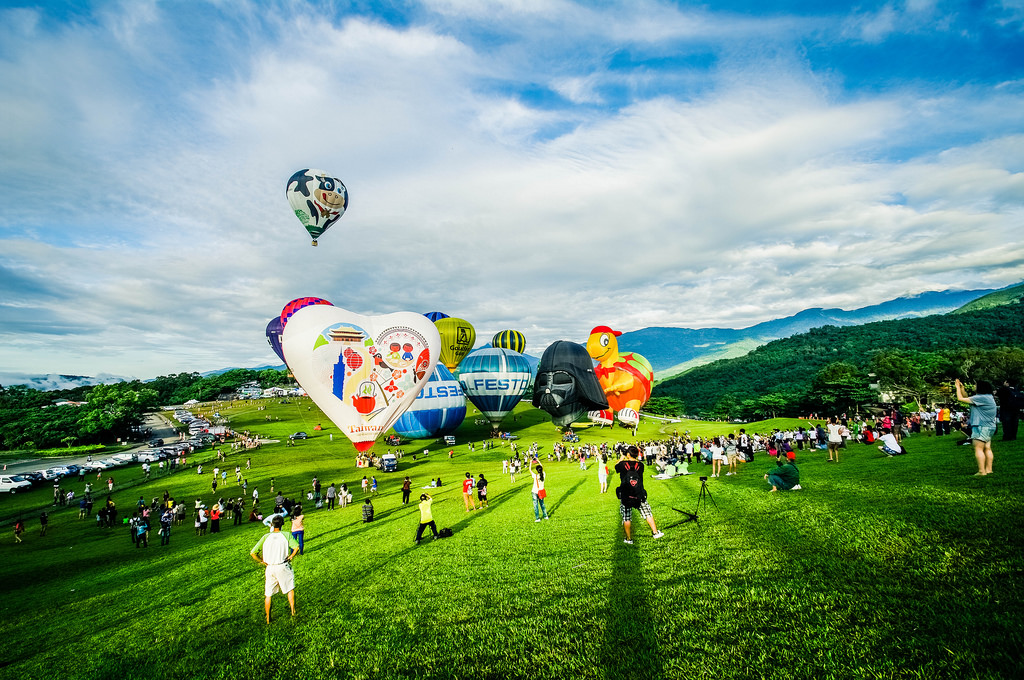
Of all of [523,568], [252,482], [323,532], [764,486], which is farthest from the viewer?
[252,482]

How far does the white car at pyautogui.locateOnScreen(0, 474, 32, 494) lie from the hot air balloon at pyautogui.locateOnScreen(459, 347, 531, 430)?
34541 mm

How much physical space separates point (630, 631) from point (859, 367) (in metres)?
126

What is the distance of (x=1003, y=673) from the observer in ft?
11.6

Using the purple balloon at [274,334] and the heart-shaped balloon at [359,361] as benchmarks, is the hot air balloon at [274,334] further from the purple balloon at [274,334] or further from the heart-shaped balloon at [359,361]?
the heart-shaped balloon at [359,361]

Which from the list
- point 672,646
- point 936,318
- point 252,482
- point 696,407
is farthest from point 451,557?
point 936,318

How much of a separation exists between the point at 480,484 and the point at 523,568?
759cm

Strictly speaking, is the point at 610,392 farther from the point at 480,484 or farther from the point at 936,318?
the point at 936,318

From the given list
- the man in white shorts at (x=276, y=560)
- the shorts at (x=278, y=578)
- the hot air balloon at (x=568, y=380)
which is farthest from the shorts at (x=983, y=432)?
the hot air balloon at (x=568, y=380)

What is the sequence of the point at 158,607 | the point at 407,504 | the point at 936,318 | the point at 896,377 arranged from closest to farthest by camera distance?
the point at 158,607 < the point at 407,504 < the point at 896,377 < the point at 936,318

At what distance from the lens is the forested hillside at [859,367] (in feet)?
199

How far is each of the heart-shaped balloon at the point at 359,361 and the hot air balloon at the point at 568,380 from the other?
49.6 feet

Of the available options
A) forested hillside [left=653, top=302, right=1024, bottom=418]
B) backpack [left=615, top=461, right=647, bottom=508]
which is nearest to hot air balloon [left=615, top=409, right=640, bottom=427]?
backpack [left=615, top=461, right=647, bottom=508]

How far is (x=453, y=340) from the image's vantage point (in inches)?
2092

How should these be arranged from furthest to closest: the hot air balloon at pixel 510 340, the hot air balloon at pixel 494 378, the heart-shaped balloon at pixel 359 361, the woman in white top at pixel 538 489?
the hot air balloon at pixel 510 340 → the hot air balloon at pixel 494 378 → the heart-shaped balloon at pixel 359 361 → the woman in white top at pixel 538 489
